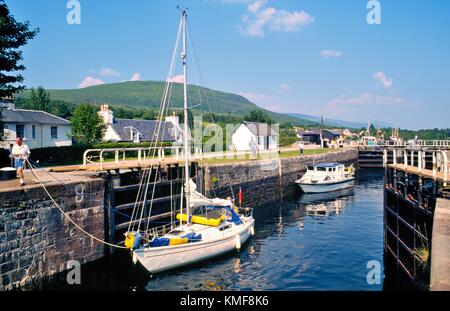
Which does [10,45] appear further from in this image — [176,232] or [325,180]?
[325,180]

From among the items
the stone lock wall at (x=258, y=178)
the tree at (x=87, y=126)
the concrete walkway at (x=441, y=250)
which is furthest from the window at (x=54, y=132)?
the concrete walkway at (x=441, y=250)

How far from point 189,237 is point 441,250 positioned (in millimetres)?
12287

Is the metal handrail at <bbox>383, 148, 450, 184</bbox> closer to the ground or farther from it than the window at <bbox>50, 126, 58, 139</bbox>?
closer to the ground

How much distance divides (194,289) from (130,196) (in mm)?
8652

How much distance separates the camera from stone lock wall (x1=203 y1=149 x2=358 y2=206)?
33.9 meters

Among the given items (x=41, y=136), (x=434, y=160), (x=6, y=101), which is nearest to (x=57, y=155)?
(x=6, y=101)

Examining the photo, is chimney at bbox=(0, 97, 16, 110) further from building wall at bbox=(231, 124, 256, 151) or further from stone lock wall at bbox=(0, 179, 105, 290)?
building wall at bbox=(231, 124, 256, 151)

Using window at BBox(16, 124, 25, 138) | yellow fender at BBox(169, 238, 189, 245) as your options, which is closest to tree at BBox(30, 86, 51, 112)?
window at BBox(16, 124, 25, 138)

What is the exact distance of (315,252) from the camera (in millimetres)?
21906

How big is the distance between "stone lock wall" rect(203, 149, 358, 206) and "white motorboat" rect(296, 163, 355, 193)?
1764 millimetres

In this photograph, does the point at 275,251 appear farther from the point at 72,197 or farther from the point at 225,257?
the point at 72,197

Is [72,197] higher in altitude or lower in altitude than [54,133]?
lower

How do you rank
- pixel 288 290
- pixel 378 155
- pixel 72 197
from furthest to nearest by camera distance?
1. pixel 378 155
2. pixel 72 197
3. pixel 288 290
